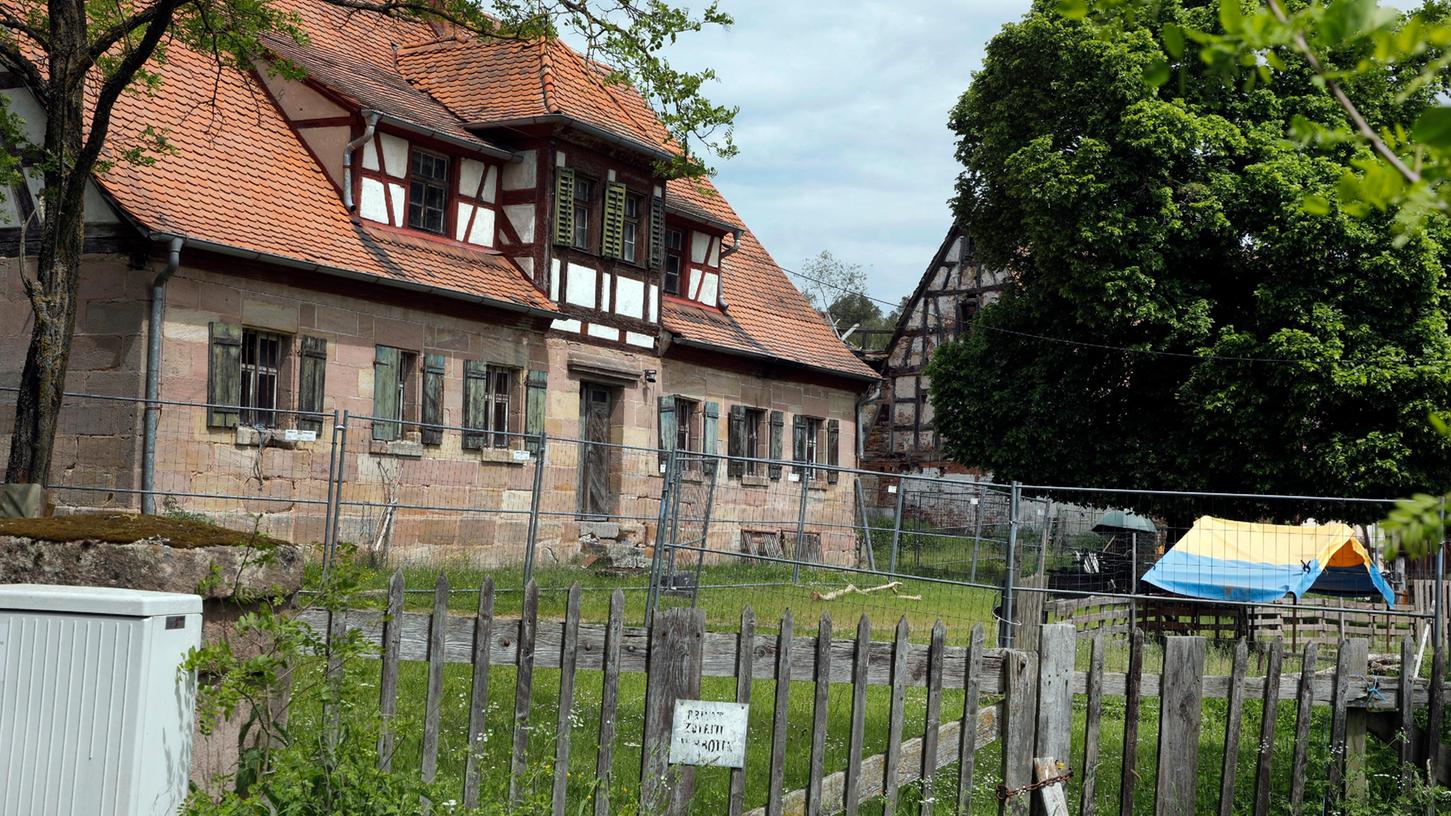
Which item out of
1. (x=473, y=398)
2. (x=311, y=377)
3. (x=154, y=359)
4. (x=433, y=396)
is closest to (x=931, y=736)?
(x=154, y=359)

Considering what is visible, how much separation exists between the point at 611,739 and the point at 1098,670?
1797 millimetres

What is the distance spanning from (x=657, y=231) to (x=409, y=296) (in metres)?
5.26

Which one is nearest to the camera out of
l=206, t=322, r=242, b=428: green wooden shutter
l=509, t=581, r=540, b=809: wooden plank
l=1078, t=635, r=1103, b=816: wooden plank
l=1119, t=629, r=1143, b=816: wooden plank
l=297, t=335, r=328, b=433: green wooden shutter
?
l=509, t=581, r=540, b=809: wooden plank

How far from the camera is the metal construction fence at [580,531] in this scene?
537 inches

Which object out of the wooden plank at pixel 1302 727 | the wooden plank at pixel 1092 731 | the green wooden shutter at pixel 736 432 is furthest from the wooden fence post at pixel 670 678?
the green wooden shutter at pixel 736 432

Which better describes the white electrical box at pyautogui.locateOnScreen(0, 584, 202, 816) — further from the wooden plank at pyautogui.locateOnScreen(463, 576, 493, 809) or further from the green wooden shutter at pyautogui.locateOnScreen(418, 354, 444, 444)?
the green wooden shutter at pyautogui.locateOnScreen(418, 354, 444, 444)

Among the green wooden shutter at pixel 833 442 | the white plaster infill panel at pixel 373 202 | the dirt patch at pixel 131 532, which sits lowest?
the dirt patch at pixel 131 532

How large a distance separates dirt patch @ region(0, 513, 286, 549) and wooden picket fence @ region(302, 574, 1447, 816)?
57 cm

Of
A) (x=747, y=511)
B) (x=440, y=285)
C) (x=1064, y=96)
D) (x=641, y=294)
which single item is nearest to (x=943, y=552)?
(x=747, y=511)

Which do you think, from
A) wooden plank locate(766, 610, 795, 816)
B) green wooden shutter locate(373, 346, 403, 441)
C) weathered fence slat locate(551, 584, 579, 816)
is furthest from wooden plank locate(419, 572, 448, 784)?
green wooden shutter locate(373, 346, 403, 441)

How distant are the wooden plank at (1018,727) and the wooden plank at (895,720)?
1.65 feet

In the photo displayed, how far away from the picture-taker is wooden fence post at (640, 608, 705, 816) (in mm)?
5121

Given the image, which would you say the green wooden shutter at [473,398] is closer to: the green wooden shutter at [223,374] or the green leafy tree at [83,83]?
the green wooden shutter at [223,374]

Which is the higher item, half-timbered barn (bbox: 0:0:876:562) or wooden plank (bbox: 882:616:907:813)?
half-timbered barn (bbox: 0:0:876:562)
